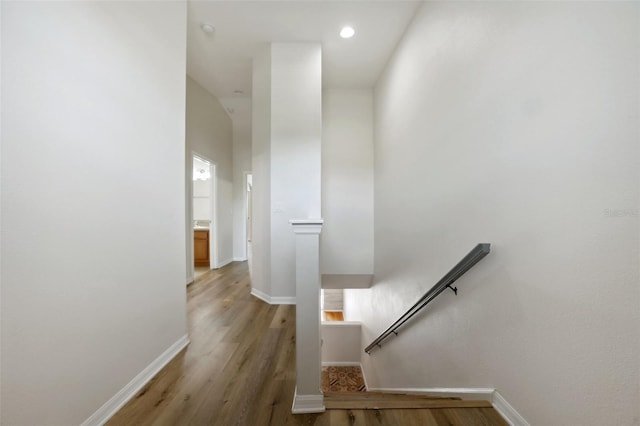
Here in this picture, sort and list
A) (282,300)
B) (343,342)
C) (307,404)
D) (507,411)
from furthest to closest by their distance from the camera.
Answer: (343,342)
(282,300)
(307,404)
(507,411)

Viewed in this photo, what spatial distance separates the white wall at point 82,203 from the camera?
933 mm

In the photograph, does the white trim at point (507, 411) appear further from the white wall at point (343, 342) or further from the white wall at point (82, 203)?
the white wall at point (343, 342)

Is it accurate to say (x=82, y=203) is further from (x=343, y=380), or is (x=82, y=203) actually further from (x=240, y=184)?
(x=343, y=380)

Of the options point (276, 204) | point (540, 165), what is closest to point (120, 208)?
point (276, 204)

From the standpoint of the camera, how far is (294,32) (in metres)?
2.75

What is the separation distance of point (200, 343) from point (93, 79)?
200 cm

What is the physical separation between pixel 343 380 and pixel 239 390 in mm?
4059

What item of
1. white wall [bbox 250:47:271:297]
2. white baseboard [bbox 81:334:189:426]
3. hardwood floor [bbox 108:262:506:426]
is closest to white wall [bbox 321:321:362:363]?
white wall [bbox 250:47:271:297]

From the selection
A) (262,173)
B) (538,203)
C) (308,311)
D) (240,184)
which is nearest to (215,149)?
(240,184)

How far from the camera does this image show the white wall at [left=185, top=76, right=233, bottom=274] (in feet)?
11.9

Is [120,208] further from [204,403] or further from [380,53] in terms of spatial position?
[380,53]

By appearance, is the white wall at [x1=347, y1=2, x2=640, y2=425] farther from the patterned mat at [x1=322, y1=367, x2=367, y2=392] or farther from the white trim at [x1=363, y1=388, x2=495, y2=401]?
the patterned mat at [x1=322, y1=367, x2=367, y2=392]

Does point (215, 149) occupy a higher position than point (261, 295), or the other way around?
point (215, 149)

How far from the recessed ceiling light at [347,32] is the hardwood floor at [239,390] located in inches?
131
